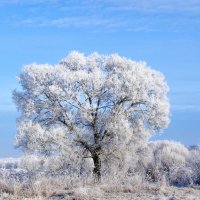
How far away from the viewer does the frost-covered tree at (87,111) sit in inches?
1400

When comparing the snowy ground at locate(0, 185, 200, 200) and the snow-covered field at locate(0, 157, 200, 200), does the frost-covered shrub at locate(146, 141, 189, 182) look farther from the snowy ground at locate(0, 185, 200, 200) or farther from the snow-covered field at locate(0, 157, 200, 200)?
the snowy ground at locate(0, 185, 200, 200)

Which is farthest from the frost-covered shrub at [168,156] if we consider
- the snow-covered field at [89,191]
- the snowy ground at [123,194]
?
the snowy ground at [123,194]

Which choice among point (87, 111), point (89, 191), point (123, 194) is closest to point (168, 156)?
point (87, 111)

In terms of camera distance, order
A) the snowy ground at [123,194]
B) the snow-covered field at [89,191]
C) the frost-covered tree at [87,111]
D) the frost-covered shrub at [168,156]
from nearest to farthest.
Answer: the snowy ground at [123,194]
the snow-covered field at [89,191]
the frost-covered tree at [87,111]
the frost-covered shrub at [168,156]

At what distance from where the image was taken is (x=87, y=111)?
35.5 meters

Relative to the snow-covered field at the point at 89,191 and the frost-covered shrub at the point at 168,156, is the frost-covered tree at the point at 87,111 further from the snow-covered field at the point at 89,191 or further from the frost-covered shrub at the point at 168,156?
the snow-covered field at the point at 89,191

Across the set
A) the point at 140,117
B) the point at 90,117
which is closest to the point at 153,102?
the point at 140,117

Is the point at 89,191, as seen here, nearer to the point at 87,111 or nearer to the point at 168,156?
the point at 87,111

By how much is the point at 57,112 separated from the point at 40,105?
1231mm

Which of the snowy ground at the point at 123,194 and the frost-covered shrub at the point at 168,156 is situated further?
the frost-covered shrub at the point at 168,156

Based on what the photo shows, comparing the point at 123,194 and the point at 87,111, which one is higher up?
the point at 87,111

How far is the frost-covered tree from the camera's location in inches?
1400

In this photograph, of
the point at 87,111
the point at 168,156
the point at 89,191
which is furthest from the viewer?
the point at 168,156

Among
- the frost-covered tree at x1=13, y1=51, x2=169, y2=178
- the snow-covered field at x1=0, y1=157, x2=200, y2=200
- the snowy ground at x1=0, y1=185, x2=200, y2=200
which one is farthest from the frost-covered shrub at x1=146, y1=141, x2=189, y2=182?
the snowy ground at x1=0, y1=185, x2=200, y2=200
